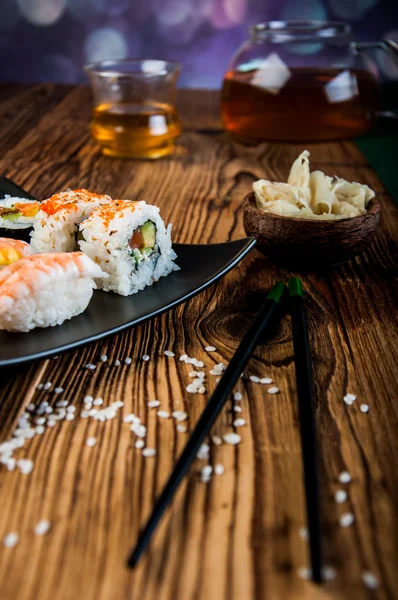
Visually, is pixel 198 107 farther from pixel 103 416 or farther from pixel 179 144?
pixel 103 416

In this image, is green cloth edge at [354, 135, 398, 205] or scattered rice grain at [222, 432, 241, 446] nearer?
scattered rice grain at [222, 432, 241, 446]

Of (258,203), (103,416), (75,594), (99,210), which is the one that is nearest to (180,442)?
(103,416)

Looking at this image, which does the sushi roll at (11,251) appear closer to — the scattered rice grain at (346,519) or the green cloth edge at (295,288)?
the green cloth edge at (295,288)

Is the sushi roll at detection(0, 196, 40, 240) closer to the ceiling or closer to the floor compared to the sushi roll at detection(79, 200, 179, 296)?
closer to the floor

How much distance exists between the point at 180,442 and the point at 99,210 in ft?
1.68

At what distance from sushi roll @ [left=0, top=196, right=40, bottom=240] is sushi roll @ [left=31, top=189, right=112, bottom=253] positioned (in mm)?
74

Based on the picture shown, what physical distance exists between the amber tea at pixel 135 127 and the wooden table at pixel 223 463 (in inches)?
31.4

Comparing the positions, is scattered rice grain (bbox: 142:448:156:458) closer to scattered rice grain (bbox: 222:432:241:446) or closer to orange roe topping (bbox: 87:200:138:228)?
scattered rice grain (bbox: 222:432:241:446)

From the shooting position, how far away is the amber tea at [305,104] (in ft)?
6.55

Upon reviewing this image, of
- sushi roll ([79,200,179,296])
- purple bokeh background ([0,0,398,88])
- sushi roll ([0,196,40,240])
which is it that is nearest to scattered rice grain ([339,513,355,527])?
sushi roll ([79,200,179,296])

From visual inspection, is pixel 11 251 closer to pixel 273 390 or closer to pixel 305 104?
pixel 273 390

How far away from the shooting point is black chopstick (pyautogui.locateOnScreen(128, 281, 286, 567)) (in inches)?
26.5

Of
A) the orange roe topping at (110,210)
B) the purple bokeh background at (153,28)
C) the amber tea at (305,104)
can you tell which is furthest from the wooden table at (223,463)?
the purple bokeh background at (153,28)

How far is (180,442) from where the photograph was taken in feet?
2.71
